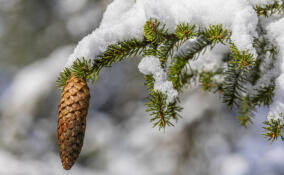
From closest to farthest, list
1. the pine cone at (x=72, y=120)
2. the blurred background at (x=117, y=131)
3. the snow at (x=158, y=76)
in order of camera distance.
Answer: the pine cone at (x=72, y=120)
the snow at (x=158, y=76)
the blurred background at (x=117, y=131)

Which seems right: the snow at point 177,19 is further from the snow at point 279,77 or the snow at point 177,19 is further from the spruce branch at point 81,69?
the snow at point 279,77

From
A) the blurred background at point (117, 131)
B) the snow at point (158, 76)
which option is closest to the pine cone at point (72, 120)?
the snow at point (158, 76)

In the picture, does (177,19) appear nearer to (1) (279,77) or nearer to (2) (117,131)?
(1) (279,77)

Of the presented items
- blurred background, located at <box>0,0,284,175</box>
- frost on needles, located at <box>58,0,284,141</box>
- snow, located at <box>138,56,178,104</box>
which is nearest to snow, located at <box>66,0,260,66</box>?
frost on needles, located at <box>58,0,284,141</box>

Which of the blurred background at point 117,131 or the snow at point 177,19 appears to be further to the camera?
the blurred background at point 117,131

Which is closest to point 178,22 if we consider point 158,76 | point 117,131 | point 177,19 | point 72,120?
point 177,19

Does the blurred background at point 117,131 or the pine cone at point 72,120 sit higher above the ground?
the blurred background at point 117,131

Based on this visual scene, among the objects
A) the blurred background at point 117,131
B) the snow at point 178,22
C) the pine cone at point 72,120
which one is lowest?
the pine cone at point 72,120
